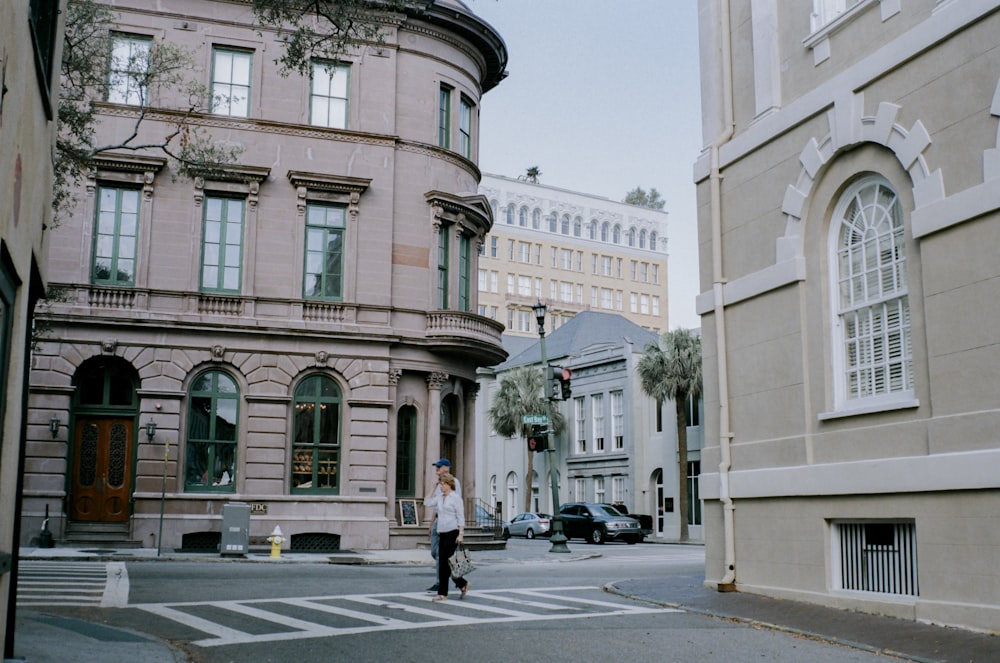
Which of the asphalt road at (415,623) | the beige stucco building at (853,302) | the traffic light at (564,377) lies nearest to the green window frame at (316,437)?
the traffic light at (564,377)

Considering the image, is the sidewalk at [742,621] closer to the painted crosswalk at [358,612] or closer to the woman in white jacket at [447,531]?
the painted crosswalk at [358,612]

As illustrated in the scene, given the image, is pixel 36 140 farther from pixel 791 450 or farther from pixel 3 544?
pixel 791 450

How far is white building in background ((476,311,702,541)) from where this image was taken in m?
48.6

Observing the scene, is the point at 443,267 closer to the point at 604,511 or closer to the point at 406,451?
the point at 406,451

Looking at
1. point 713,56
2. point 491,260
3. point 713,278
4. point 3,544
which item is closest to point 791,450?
point 713,278

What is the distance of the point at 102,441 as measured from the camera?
26.9 metres

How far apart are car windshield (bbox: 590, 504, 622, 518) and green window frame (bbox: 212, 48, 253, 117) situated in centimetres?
2140

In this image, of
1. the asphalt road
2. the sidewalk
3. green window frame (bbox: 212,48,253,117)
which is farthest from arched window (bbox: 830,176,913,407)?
green window frame (bbox: 212,48,253,117)

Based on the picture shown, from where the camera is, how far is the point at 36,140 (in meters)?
7.50

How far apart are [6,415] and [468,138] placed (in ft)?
88.6

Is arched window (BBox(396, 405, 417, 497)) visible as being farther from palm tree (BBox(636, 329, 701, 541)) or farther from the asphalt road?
palm tree (BBox(636, 329, 701, 541))

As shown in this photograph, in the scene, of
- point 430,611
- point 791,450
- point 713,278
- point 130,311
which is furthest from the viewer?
point 130,311

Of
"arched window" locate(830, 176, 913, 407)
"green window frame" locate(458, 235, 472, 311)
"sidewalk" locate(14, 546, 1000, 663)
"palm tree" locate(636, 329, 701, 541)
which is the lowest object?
"sidewalk" locate(14, 546, 1000, 663)

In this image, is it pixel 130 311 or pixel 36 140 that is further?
pixel 130 311
